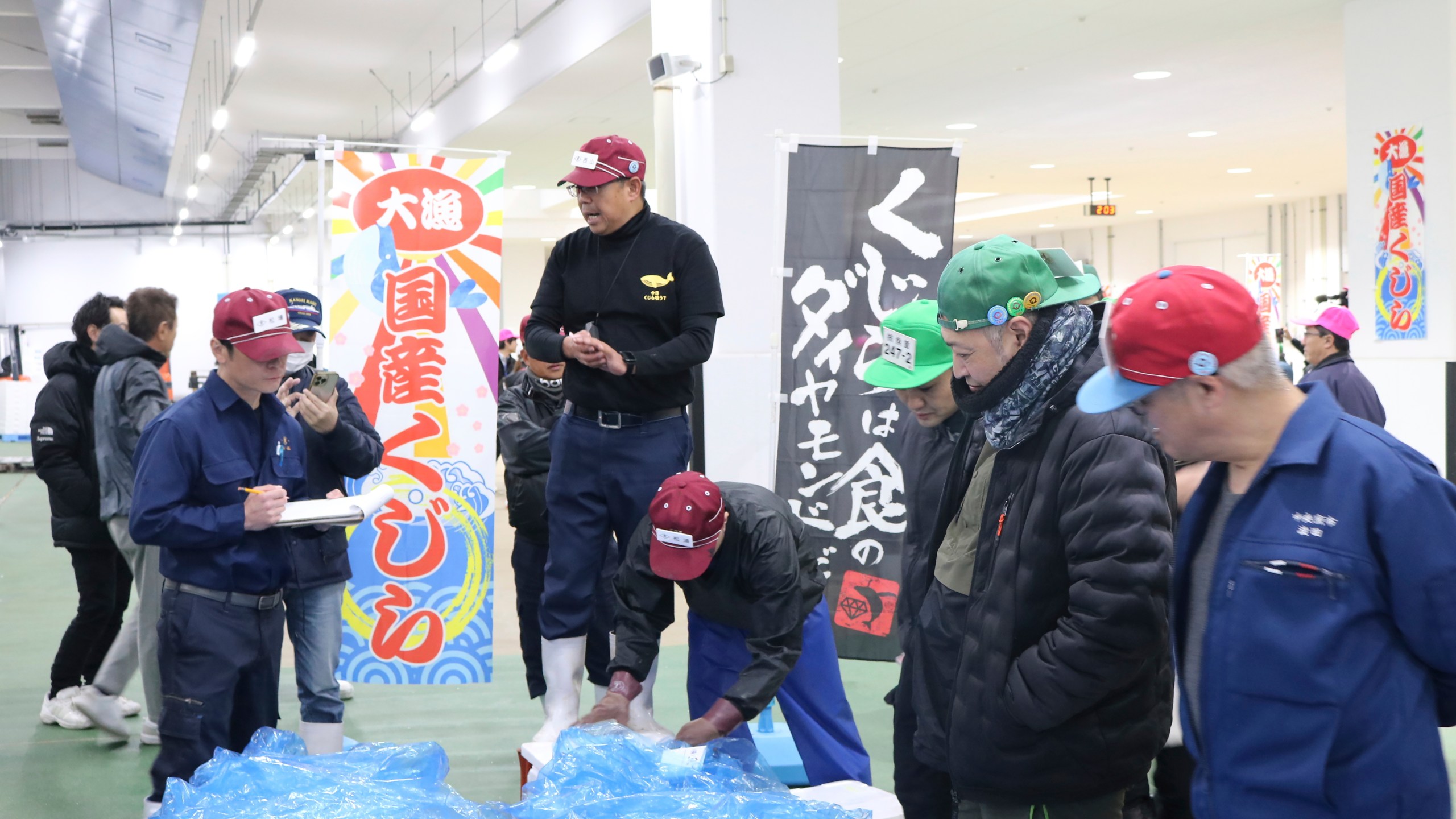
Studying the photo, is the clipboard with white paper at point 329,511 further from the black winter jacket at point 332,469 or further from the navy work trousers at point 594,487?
the navy work trousers at point 594,487

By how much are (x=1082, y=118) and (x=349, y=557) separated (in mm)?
9705

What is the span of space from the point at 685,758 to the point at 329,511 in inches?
40.4

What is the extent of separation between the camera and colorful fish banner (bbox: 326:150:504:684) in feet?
13.3

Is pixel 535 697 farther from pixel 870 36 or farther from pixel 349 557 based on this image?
pixel 870 36

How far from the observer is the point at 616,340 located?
293 cm

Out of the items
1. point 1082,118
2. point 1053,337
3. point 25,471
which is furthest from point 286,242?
point 1053,337

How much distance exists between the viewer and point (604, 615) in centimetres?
374

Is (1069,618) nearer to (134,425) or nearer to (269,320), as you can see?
(269,320)

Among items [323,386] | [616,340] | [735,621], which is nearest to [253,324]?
[323,386]

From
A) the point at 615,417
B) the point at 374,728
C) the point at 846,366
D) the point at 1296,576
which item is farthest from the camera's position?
the point at 374,728

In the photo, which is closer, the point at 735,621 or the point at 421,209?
the point at 735,621

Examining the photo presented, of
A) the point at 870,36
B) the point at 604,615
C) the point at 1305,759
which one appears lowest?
the point at 604,615

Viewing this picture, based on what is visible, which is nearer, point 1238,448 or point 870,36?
point 1238,448

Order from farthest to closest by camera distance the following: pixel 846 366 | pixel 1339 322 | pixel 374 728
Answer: pixel 1339 322
pixel 374 728
pixel 846 366
